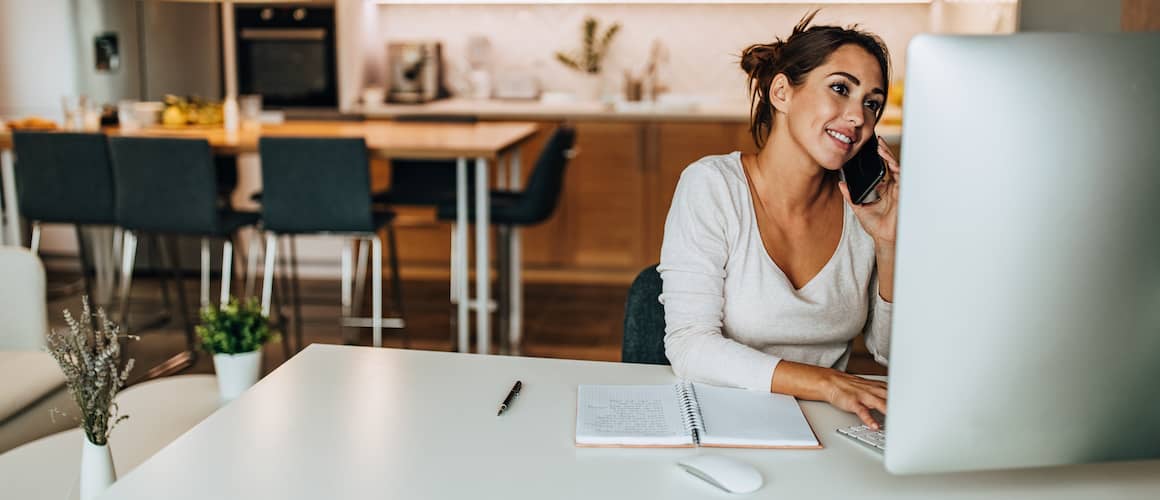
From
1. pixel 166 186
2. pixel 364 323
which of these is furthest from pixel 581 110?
pixel 166 186

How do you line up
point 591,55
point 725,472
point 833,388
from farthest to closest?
point 591,55 < point 833,388 < point 725,472

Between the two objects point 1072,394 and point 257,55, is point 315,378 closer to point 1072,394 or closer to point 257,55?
point 1072,394

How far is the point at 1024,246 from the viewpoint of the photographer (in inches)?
35.2

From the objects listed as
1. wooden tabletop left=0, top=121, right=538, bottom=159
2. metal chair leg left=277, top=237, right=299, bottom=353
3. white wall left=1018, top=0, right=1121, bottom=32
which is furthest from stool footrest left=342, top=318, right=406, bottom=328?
white wall left=1018, top=0, right=1121, bottom=32

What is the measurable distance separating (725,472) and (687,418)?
0.18 meters

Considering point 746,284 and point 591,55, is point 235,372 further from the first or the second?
point 591,55

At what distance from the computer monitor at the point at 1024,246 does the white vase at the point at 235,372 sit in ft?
5.78

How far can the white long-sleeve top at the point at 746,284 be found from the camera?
160 centimetres

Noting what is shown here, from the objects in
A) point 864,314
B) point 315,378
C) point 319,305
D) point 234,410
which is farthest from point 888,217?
point 319,305

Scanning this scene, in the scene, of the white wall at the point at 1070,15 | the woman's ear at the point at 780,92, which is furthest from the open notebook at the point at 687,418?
the white wall at the point at 1070,15

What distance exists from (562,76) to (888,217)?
4450 mm

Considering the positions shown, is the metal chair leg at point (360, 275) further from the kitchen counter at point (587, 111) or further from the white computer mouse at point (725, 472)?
the white computer mouse at point (725, 472)

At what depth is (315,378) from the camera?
1.45 metres

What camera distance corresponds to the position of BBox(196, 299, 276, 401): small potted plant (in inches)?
93.0
